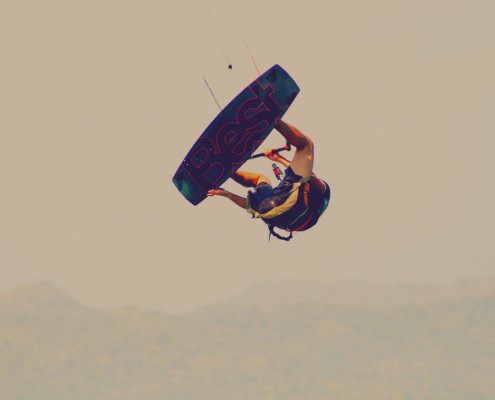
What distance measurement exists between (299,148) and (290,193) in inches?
42.9

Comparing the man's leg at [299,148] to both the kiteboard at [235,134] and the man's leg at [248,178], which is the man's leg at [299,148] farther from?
the man's leg at [248,178]

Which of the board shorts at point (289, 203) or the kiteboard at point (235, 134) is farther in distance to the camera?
the board shorts at point (289, 203)

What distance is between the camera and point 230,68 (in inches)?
522

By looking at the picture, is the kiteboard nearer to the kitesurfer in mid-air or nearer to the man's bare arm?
the man's bare arm

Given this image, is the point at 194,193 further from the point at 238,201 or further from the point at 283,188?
the point at 283,188

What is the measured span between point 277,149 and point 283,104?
101cm

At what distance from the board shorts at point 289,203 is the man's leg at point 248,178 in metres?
0.21

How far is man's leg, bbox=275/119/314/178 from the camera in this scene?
14148 millimetres

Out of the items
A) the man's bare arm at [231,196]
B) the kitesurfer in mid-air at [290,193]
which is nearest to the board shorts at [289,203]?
the kitesurfer in mid-air at [290,193]

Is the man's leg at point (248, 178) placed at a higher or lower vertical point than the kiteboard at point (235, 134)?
lower

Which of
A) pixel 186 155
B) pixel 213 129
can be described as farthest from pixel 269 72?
pixel 186 155

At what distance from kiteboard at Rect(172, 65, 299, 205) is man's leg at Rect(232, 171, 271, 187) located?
48 cm

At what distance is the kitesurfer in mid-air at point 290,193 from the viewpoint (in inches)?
566

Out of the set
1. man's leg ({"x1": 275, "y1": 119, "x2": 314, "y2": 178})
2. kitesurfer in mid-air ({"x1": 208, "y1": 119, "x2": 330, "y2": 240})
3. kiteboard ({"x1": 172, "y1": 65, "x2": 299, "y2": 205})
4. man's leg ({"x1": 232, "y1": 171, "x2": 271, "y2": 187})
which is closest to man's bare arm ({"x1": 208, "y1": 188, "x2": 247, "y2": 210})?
kitesurfer in mid-air ({"x1": 208, "y1": 119, "x2": 330, "y2": 240})
